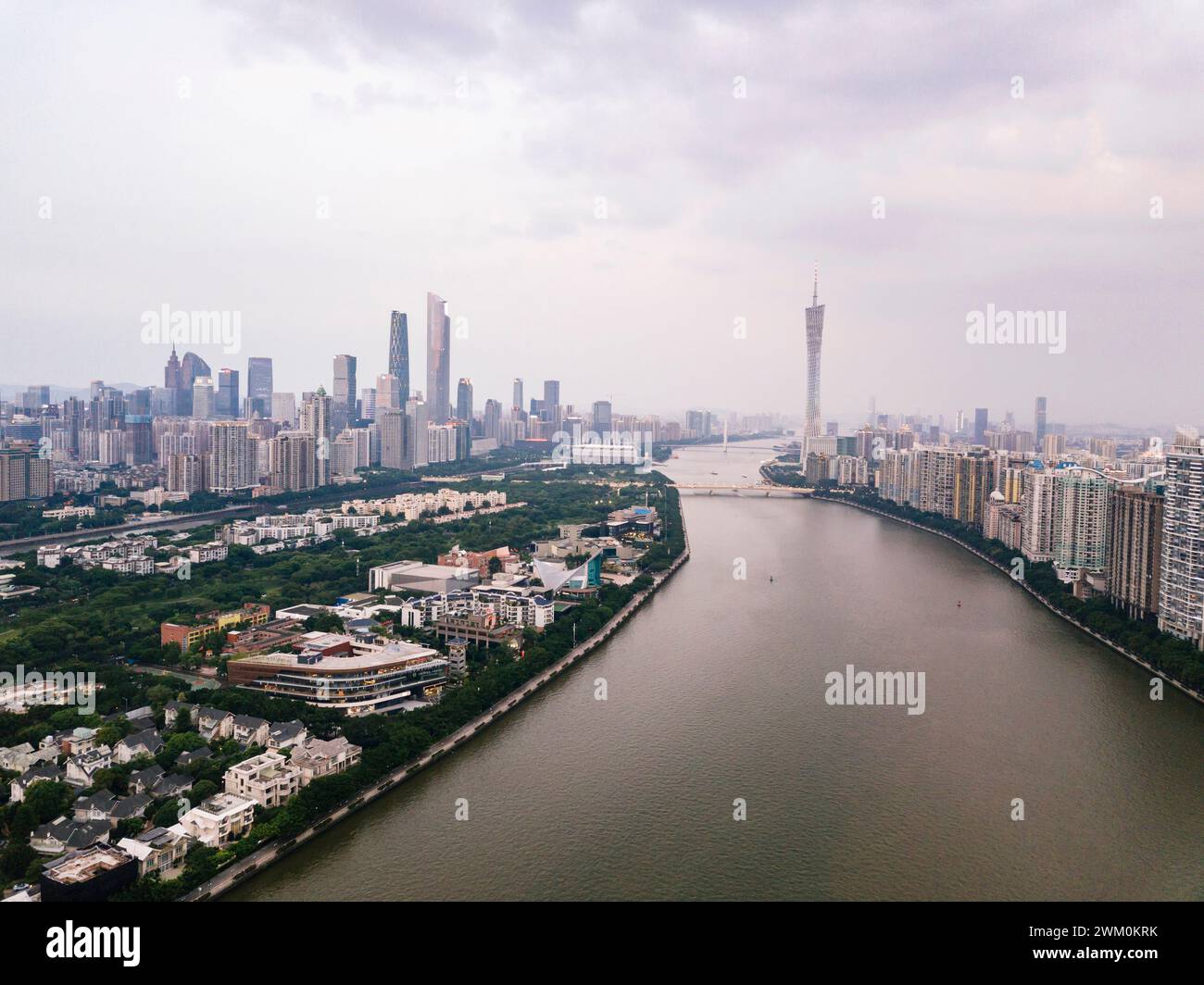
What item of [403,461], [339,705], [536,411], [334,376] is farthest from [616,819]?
[536,411]

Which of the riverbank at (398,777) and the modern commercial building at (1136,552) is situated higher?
the modern commercial building at (1136,552)

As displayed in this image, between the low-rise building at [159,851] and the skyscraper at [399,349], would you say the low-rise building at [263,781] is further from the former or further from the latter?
the skyscraper at [399,349]

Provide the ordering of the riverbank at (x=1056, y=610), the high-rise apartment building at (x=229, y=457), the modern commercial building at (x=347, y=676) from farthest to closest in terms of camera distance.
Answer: the high-rise apartment building at (x=229, y=457)
the riverbank at (x=1056, y=610)
the modern commercial building at (x=347, y=676)

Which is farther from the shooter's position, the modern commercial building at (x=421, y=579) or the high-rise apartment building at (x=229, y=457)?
the high-rise apartment building at (x=229, y=457)
